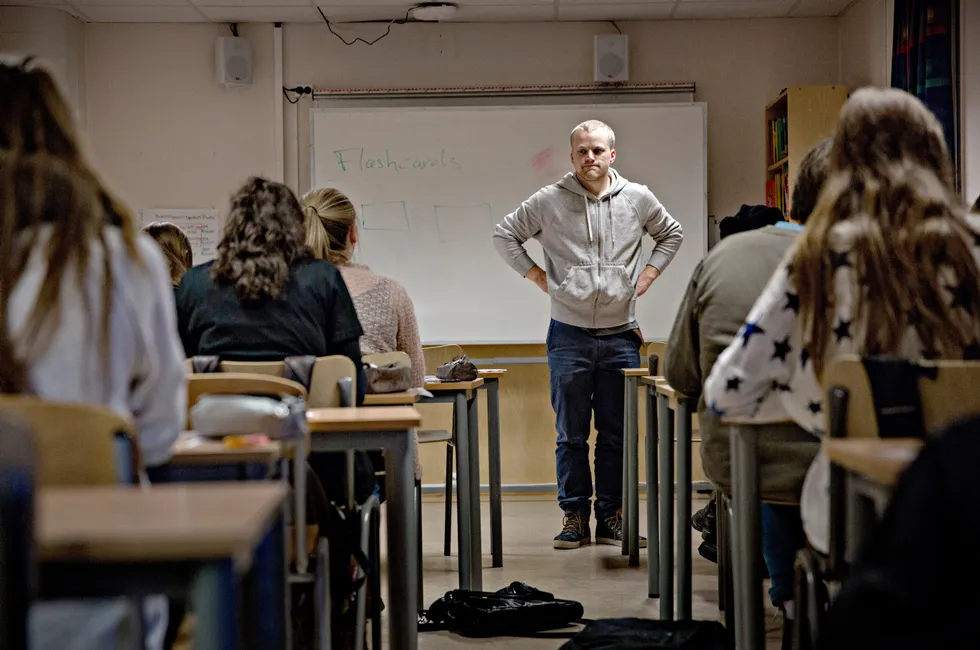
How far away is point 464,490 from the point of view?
127 inches

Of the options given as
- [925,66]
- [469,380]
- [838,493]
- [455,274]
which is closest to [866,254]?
[838,493]

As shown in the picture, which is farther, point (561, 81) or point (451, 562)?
point (561, 81)

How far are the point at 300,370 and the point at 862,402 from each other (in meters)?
1.20

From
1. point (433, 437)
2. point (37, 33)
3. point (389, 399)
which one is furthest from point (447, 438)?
point (37, 33)

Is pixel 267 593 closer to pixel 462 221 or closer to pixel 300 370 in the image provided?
pixel 300 370

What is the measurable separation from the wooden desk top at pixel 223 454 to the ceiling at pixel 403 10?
4165mm

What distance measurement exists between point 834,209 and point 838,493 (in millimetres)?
504

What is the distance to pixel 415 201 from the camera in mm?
5508

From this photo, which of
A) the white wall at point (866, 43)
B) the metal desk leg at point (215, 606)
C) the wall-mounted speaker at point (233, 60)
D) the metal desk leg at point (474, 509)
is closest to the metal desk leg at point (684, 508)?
the metal desk leg at point (474, 509)

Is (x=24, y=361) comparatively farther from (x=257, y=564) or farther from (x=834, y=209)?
(x=834, y=209)

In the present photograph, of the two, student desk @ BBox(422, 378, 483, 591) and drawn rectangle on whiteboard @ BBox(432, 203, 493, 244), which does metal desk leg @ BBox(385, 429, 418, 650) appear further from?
drawn rectangle on whiteboard @ BBox(432, 203, 493, 244)

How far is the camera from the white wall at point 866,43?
494cm

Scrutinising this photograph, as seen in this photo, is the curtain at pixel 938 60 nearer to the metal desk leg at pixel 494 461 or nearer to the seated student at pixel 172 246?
the metal desk leg at pixel 494 461

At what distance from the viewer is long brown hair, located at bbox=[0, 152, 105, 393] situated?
51.6 inches
